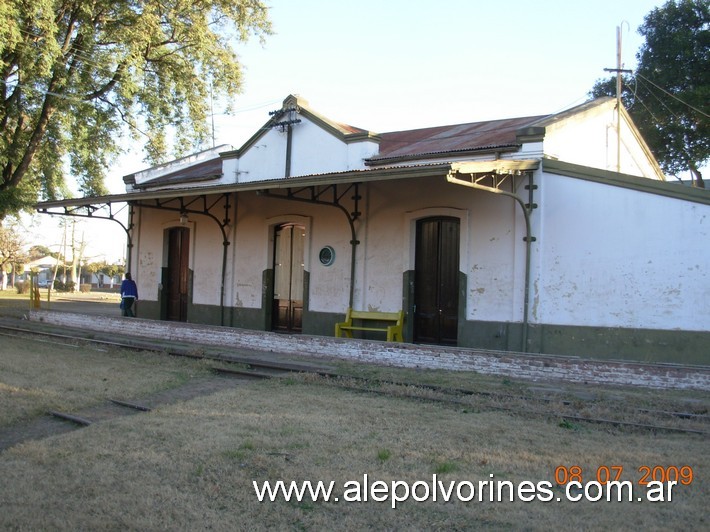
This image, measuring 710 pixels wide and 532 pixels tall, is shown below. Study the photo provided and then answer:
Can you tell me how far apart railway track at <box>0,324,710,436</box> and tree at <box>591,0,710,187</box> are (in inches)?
890

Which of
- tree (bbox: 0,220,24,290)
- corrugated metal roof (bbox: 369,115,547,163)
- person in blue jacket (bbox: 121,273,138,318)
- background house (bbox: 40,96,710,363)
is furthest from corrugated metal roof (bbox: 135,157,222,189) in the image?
tree (bbox: 0,220,24,290)

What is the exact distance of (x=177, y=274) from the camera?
20.8 m

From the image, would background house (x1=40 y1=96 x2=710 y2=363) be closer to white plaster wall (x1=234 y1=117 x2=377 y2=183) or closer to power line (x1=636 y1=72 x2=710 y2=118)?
white plaster wall (x1=234 y1=117 x2=377 y2=183)

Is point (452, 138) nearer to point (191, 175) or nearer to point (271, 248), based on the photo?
point (271, 248)

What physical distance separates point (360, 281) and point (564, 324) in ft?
16.4

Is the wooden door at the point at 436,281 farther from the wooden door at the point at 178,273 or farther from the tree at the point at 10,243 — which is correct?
the tree at the point at 10,243

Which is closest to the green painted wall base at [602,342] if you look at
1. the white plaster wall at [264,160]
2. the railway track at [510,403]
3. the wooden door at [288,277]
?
the railway track at [510,403]

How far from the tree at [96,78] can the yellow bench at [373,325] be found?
426 inches

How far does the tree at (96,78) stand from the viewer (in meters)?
19.4

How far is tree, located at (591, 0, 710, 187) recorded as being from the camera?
27828mm

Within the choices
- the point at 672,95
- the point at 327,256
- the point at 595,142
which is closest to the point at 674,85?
the point at 672,95

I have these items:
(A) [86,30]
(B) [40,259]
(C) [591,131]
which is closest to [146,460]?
(C) [591,131]

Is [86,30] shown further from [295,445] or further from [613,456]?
[613,456]

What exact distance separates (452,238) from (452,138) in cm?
338
